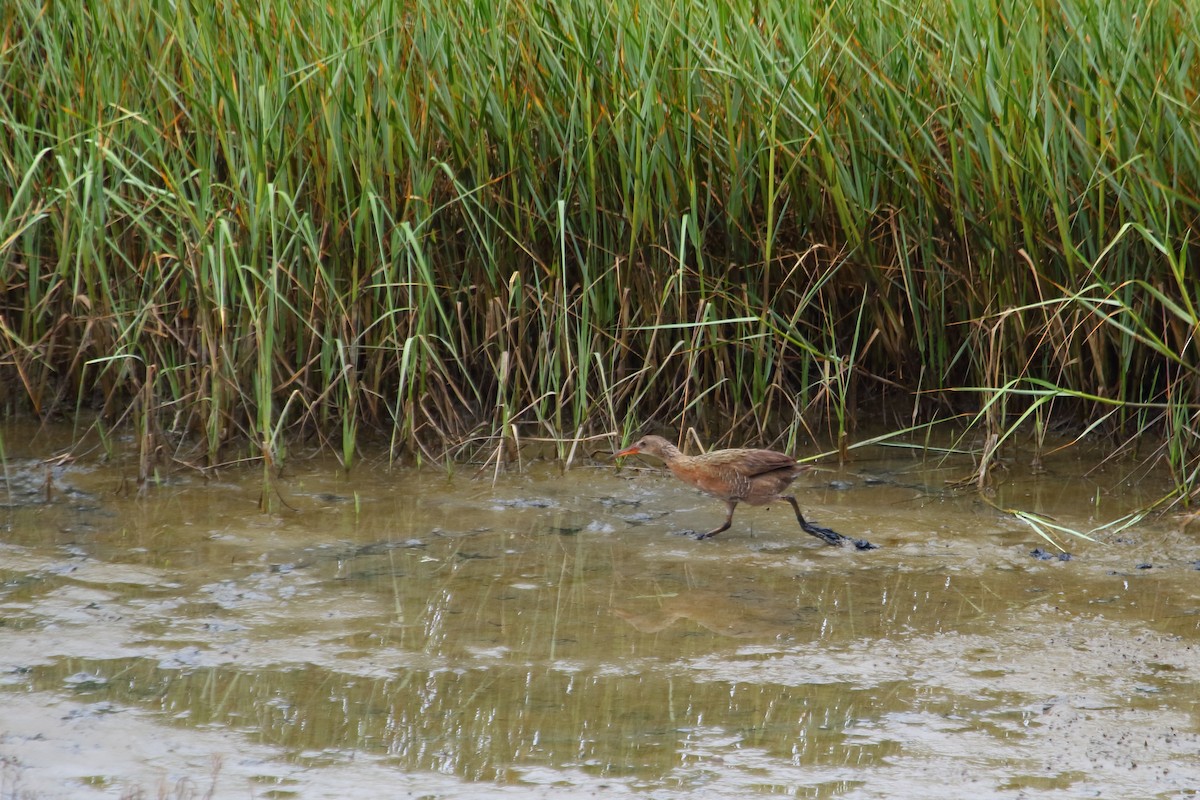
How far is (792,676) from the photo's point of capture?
365cm

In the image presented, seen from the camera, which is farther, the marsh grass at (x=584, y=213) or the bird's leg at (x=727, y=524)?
the marsh grass at (x=584, y=213)

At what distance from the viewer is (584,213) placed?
543 cm

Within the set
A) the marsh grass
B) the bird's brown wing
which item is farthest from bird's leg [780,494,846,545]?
the marsh grass

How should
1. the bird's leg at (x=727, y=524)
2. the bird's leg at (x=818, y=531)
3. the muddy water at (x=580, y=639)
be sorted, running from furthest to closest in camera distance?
1. the bird's leg at (x=727, y=524)
2. the bird's leg at (x=818, y=531)
3. the muddy water at (x=580, y=639)

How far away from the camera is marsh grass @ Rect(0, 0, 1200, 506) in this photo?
509 centimetres

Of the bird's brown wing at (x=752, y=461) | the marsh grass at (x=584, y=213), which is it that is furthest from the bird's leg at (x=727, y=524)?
the marsh grass at (x=584, y=213)

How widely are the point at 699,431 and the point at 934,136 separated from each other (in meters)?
1.52

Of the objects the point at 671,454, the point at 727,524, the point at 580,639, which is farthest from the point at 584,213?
the point at 580,639

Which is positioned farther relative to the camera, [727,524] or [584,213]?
[584,213]

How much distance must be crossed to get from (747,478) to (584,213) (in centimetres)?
134

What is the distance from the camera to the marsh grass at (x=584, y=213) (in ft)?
16.7

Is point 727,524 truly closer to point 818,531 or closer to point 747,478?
point 747,478

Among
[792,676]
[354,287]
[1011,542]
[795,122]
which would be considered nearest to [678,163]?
[795,122]

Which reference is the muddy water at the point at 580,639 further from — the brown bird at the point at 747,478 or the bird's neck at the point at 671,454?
the bird's neck at the point at 671,454
